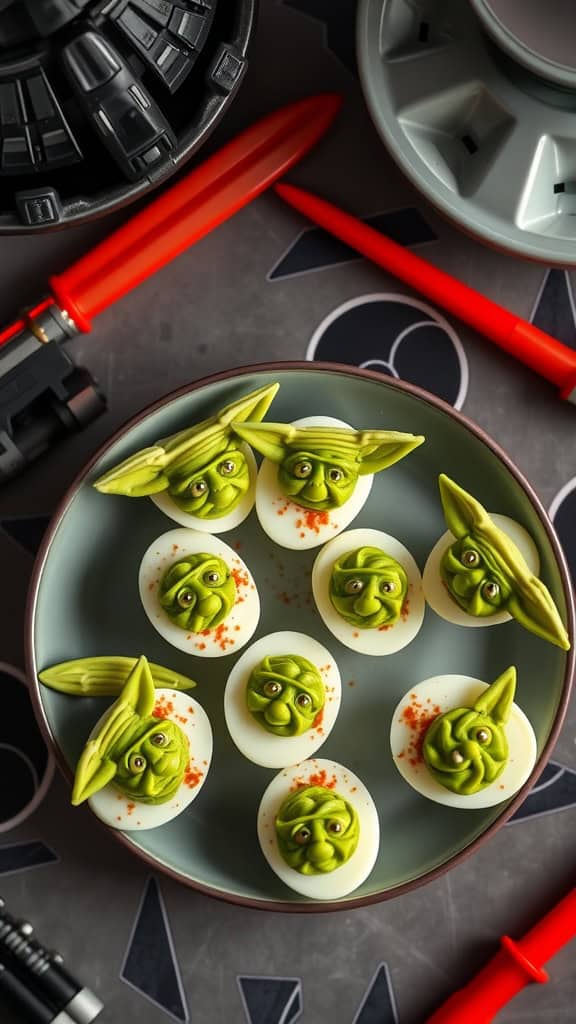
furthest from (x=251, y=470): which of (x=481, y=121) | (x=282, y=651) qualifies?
(x=481, y=121)

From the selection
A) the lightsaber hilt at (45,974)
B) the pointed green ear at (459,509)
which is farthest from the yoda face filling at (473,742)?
the lightsaber hilt at (45,974)

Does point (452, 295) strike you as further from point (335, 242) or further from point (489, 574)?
point (489, 574)

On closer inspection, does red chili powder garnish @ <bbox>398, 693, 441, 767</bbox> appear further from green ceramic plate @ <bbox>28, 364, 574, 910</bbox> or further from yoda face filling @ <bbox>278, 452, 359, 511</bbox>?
yoda face filling @ <bbox>278, 452, 359, 511</bbox>

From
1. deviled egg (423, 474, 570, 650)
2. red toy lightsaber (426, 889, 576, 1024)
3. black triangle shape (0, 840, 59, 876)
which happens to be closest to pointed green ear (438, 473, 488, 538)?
deviled egg (423, 474, 570, 650)

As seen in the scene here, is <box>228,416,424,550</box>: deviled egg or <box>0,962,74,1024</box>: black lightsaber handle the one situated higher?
<box>228,416,424,550</box>: deviled egg

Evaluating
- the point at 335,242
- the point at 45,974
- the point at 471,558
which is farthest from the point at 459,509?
the point at 45,974

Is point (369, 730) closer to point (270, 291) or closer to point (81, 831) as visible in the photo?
point (81, 831)
